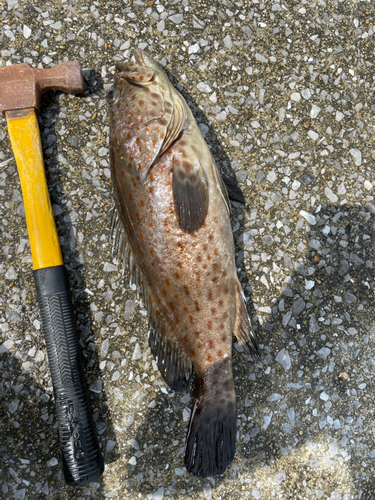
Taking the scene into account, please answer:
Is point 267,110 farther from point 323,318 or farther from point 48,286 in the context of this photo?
point 48,286

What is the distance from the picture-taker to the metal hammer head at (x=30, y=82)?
8.10 ft

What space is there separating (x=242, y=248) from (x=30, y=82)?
6.64ft

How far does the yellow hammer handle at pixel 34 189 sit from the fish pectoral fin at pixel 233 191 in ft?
4.34

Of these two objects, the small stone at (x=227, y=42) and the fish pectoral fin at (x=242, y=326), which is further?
the small stone at (x=227, y=42)

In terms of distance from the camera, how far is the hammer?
231 centimetres

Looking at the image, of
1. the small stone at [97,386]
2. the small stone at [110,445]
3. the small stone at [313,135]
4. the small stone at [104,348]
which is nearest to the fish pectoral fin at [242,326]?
the small stone at [104,348]

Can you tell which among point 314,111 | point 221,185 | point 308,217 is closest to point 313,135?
point 314,111

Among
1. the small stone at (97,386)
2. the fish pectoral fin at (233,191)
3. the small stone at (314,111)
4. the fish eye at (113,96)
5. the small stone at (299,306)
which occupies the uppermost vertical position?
the fish eye at (113,96)

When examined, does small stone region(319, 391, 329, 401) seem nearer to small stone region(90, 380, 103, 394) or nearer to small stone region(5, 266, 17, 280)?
small stone region(90, 380, 103, 394)

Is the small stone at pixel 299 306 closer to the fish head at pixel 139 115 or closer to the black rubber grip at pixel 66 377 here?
the fish head at pixel 139 115

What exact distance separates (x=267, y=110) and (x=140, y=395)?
255cm

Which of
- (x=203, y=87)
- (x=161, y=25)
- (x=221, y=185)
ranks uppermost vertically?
(x=161, y=25)

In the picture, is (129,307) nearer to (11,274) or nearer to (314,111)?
(11,274)

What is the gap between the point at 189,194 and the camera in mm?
2236
